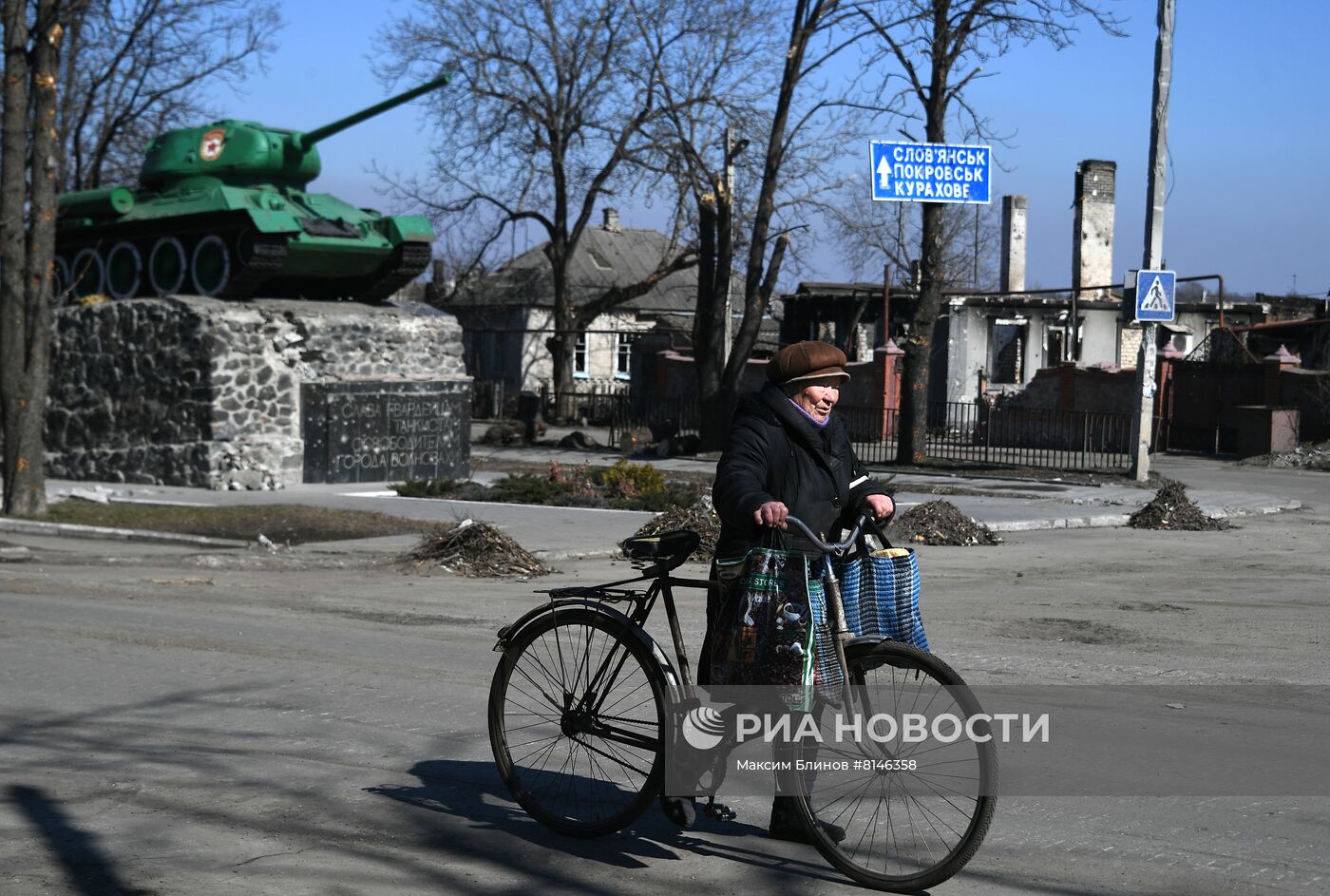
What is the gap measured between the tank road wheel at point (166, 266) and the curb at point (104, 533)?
7.49 metres

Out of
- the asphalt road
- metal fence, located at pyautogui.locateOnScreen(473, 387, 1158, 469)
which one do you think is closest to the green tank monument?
metal fence, located at pyautogui.locateOnScreen(473, 387, 1158, 469)

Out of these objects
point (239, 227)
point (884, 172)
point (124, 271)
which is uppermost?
point (884, 172)

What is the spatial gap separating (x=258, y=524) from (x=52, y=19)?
229 inches

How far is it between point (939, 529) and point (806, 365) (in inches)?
409

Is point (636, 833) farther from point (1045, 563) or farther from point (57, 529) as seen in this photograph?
point (57, 529)

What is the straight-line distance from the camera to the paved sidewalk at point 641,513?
15.2 m

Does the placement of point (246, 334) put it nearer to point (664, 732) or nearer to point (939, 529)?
point (939, 529)

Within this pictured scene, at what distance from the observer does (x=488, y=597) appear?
445 inches

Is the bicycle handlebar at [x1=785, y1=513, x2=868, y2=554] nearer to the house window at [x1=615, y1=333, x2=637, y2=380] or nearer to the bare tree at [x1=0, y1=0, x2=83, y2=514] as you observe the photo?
the bare tree at [x1=0, y1=0, x2=83, y2=514]

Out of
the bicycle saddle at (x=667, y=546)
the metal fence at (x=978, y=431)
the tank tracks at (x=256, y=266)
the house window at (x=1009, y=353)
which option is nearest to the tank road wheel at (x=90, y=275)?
the tank tracks at (x=256, y=266)

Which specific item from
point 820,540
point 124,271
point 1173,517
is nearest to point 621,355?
point 124,271

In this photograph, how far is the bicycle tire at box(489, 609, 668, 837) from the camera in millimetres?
5016

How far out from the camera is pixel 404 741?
6.52m

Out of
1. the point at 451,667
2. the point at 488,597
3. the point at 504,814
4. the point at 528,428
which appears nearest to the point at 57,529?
the point at 488,597
